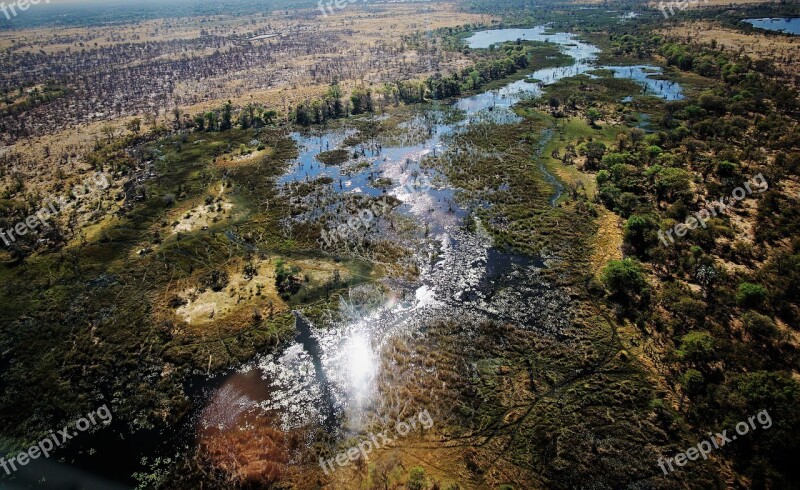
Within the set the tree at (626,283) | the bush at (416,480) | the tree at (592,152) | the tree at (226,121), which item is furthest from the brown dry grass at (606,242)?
the tree at (226,121)

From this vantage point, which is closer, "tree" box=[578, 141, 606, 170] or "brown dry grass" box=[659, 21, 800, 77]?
"tree" box=[578, 141, 606, 170]

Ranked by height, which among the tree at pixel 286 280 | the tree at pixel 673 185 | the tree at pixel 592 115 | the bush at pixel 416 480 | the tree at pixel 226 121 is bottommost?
the bush at pixel 416 480

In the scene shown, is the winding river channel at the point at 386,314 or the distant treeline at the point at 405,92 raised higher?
the distant treeline at the point at 405,92

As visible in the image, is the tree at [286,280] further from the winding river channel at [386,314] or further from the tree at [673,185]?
the tree at [673,185]

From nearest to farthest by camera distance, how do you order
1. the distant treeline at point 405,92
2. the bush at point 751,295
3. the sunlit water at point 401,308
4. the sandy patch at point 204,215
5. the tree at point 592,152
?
the sunlit water at point 401,308 → the bush at point 751,295 → the sandy patch at point 204,215 → the tree at point 592,152 → the distant treeline at point 405,92

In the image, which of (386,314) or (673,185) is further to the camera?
(673,185)

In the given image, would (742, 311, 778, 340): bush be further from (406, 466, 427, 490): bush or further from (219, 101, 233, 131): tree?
(219, 101, 233, 131): tree

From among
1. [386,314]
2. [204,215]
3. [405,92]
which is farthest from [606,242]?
[405,92]

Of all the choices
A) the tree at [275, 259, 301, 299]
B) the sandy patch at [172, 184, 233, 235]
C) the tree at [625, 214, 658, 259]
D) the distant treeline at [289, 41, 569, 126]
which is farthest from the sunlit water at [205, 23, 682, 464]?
the distant treeline at [289, 41, 569, 126]

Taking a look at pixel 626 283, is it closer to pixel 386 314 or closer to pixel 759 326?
pixel 759 326

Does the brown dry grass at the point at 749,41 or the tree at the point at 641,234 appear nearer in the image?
the tree at the point at 641,234

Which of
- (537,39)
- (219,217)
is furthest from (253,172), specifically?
(537,39)

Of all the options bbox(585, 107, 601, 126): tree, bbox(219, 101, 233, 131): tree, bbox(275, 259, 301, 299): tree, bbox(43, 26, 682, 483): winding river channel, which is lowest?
bbox(43, 26, 682, 483): winding river channel
